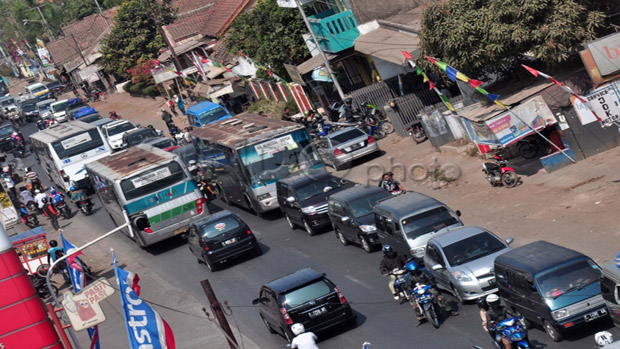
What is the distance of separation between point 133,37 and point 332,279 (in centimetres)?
5600

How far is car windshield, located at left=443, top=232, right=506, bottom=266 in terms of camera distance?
699 inches

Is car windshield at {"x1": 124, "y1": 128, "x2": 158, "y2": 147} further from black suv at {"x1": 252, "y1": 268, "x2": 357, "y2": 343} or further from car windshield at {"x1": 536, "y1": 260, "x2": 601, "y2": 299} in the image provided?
car windshield at {"x1": 536, "y1": 260, "x2": 601, "y2": 299}

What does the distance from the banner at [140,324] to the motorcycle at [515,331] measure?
565 cm

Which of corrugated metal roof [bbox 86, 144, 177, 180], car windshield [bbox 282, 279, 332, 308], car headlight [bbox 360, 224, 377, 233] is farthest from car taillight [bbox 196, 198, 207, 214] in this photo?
car windshield [bbox 282, 279, 332, 308]

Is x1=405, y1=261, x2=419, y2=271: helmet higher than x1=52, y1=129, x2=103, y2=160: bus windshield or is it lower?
lower

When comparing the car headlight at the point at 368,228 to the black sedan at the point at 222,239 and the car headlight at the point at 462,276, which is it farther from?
the car headlight at the point at 462,276

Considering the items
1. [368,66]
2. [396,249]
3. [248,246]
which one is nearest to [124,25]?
[368,66]

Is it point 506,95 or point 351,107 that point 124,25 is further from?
point 506,95

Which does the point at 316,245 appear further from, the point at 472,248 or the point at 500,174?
the point at 472,248

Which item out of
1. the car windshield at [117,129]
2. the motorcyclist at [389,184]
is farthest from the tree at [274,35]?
the motorcyclist at [389,184]

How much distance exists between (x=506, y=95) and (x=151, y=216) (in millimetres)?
12663

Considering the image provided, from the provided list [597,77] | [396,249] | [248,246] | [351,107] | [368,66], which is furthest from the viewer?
[368,66]

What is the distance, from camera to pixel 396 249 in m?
21.0

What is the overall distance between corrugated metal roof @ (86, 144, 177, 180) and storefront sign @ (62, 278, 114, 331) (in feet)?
47.0
